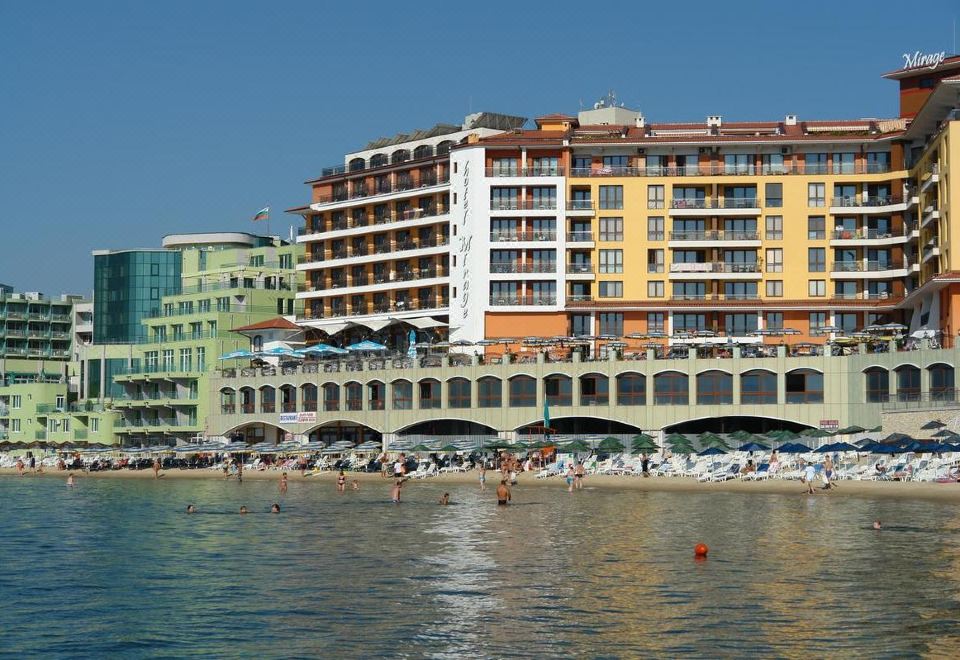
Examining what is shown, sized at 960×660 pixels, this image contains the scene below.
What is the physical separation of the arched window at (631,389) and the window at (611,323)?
1310 centimetres

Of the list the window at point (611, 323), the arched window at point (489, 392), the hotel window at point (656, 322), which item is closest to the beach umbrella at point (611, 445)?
the arched window at point (489, 392)

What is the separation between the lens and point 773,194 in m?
114

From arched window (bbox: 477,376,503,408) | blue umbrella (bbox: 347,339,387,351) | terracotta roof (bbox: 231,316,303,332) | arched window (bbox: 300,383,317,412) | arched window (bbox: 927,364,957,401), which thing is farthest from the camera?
terracotta roof (bbox: 231,316,303,332)

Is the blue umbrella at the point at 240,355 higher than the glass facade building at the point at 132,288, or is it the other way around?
the glass facade building at the point at 132,288

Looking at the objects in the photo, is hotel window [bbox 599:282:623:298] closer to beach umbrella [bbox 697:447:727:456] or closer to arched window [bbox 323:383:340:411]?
arched window [bbox 323:383:340:411]

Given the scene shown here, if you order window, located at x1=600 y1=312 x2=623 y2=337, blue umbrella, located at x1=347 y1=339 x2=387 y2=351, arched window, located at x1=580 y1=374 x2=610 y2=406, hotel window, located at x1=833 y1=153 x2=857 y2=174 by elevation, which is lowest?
arched window, located at x1=580 y1=374 x2=610 y2=406

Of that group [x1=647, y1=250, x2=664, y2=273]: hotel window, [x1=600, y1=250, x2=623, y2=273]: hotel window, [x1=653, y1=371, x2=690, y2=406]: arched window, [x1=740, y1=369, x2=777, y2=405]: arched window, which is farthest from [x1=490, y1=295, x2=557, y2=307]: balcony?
[x1=740, y1=369, x2=777, y2=405]: arched window

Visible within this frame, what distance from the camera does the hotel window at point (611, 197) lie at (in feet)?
380

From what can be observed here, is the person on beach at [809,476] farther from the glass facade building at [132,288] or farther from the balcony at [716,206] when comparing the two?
the glass facade building at [132,288]

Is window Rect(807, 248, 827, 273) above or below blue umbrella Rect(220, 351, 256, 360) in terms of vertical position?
above

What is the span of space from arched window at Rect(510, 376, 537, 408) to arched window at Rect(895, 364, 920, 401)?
27914 mm

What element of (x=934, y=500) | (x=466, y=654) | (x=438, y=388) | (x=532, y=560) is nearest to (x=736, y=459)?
(x=934, y=500)

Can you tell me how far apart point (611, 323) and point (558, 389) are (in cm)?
1256

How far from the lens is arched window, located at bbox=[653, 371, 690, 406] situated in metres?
99.9
